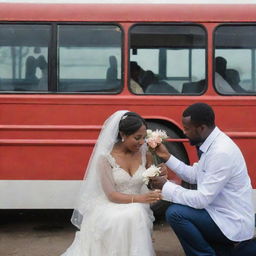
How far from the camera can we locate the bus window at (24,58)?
18.4 feet

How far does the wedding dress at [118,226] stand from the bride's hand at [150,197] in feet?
0.15

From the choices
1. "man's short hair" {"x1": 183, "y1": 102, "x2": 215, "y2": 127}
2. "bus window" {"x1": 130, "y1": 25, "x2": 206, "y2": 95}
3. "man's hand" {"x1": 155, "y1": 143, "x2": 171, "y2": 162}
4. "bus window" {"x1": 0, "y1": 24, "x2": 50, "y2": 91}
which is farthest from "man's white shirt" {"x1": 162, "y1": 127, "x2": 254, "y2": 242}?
"bus window" {"x1": 0, "y1": 24, "x2": 50, "y2": 91}

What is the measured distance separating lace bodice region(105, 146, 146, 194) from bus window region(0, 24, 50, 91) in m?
1.80

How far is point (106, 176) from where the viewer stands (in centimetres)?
407

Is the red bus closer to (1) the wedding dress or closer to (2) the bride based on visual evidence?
(2) the bride

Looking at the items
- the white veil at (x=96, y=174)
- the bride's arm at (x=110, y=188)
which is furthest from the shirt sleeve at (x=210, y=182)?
the white veil at (x=96, y=174)

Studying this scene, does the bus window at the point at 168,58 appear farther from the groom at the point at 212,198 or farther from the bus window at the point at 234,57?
the groom at the point at 212,198

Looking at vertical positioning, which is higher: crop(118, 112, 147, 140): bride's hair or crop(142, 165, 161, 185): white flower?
crop(118, 112, 147, 140): bride's hair

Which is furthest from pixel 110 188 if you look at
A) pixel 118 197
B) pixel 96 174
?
pixel 96 174

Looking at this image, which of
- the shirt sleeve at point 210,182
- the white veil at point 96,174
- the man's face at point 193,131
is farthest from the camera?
the white veil at point 96,174

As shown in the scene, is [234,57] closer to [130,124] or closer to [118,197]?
[130,124]

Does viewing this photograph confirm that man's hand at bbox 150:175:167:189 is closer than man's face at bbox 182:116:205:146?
No

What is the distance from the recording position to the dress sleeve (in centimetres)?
408

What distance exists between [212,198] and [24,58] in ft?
9.26
